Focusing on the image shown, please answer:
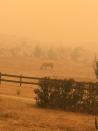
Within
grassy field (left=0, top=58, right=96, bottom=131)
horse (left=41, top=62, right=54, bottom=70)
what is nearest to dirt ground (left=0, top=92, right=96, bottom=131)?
grassy field (left=0, top=58, right=96, bottom=131)

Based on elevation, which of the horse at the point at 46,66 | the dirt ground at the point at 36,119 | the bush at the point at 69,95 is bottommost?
the dirt ground at the point at 36,119

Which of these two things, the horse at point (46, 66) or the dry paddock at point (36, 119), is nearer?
the dry paddock at point (36, 119)

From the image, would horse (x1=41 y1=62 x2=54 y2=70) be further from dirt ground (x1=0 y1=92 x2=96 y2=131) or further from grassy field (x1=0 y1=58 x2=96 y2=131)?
dirt ground (x1=0 y1=92 x2=96 y2=131)

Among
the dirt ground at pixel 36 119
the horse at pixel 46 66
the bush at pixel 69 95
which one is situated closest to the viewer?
the dirt ground at pixel 36 119

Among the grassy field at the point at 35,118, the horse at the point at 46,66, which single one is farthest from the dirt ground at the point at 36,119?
the horse at the point at 46,66

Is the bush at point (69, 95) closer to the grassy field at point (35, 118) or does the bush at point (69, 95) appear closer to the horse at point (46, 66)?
the grassy field at point (35, 118)

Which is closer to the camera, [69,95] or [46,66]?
[69,95]

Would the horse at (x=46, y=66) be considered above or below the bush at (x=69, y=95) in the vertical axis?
above

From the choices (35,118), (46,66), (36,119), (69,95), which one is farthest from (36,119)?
(46,66)

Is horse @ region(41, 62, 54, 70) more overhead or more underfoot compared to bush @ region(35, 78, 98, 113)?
more overhead

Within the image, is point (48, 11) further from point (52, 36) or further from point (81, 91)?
point (81, 91)

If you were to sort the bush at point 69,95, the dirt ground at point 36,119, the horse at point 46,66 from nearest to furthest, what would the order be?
the dirt ground at point 36,119, the bush at point 69,95, the horse at point 46,66

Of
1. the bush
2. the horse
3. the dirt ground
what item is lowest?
the dirt ground

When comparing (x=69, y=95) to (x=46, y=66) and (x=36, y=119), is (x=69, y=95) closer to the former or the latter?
(x=36, y=119)
